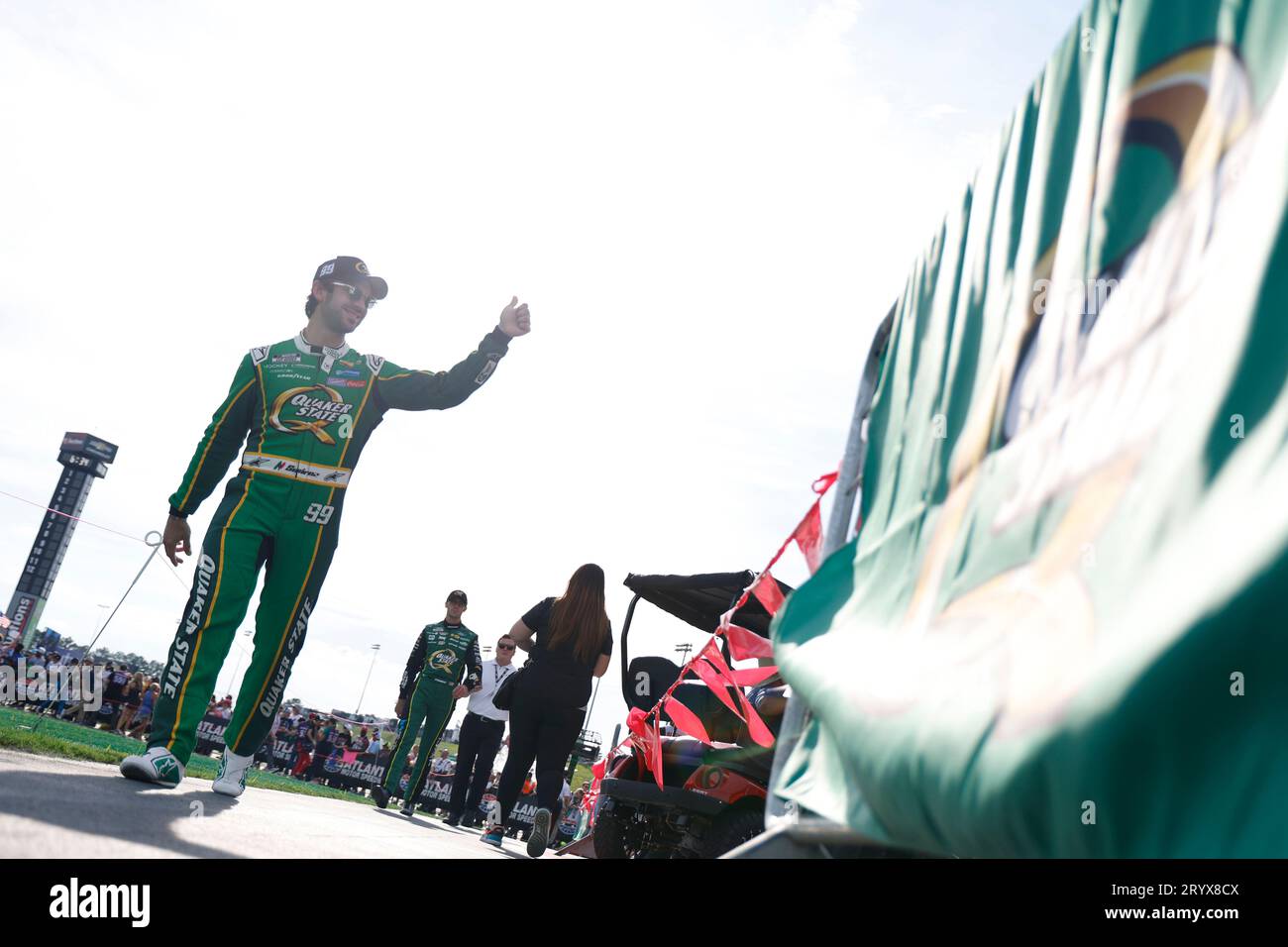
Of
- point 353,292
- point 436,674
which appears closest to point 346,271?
point 353,292

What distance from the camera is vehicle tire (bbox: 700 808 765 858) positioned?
4.29 m

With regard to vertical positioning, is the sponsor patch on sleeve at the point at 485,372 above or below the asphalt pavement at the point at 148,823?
above

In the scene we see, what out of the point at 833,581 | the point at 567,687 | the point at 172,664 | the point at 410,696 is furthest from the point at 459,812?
the point at 833,581

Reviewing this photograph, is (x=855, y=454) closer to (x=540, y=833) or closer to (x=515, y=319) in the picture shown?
(x=515, y=319)

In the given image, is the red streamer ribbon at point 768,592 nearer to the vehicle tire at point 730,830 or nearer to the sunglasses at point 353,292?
the vehicle tire at point 730,830

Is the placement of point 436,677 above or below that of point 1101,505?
below

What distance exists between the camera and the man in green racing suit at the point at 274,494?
14.4 feet

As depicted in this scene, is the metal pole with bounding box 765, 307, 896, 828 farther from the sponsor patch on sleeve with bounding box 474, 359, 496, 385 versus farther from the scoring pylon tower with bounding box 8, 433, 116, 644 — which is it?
the scoring pylon tower with bounding box 8, 433, 116, 644

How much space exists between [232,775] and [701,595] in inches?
148

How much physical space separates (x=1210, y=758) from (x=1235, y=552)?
224 millimetres

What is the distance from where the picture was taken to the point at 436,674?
935 centimetres

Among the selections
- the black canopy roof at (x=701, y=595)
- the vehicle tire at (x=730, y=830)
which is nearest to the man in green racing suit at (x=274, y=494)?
the vehicle tire at (x=730, y=830)

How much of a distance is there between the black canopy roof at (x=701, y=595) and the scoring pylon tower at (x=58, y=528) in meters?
87.3
